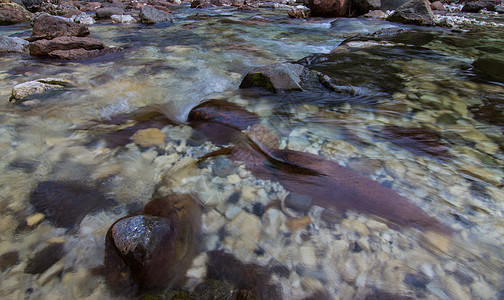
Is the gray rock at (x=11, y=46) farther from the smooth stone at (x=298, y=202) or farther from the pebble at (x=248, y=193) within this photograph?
the smooth stone at (x=298, y=202)

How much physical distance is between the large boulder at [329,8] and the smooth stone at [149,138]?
407 inches

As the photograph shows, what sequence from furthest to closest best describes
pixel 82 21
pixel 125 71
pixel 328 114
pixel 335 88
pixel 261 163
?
pixel 82 21 < pixel 125 71 < pixel 335 88 < pixel 328 114 < pixel 261 163

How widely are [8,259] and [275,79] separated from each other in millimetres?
3040

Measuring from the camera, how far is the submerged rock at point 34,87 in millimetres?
3336

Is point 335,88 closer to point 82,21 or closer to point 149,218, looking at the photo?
point 149,218

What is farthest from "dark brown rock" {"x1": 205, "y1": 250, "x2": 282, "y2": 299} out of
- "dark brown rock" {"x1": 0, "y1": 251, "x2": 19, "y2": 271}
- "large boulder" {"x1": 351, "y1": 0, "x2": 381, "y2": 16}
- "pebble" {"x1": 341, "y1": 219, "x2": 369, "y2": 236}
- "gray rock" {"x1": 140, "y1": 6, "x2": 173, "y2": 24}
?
"large boulder" {"x1": 351, "y1": 0, "x2": 381, "y2": 16}

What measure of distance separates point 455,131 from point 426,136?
34 cm

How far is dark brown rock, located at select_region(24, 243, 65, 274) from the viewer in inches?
56.3

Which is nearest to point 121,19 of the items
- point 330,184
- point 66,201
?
point 66,201

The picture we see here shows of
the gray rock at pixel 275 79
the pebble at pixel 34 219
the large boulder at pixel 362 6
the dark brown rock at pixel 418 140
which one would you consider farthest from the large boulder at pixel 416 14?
the pebble at pixel 34 219

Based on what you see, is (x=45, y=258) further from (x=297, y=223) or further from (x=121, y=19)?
(x=121, y=19)

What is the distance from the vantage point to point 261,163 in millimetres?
2217

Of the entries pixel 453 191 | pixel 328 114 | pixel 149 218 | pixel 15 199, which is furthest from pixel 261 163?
pixel 15 199

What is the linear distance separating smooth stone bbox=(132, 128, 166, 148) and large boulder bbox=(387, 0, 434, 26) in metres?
9.66
